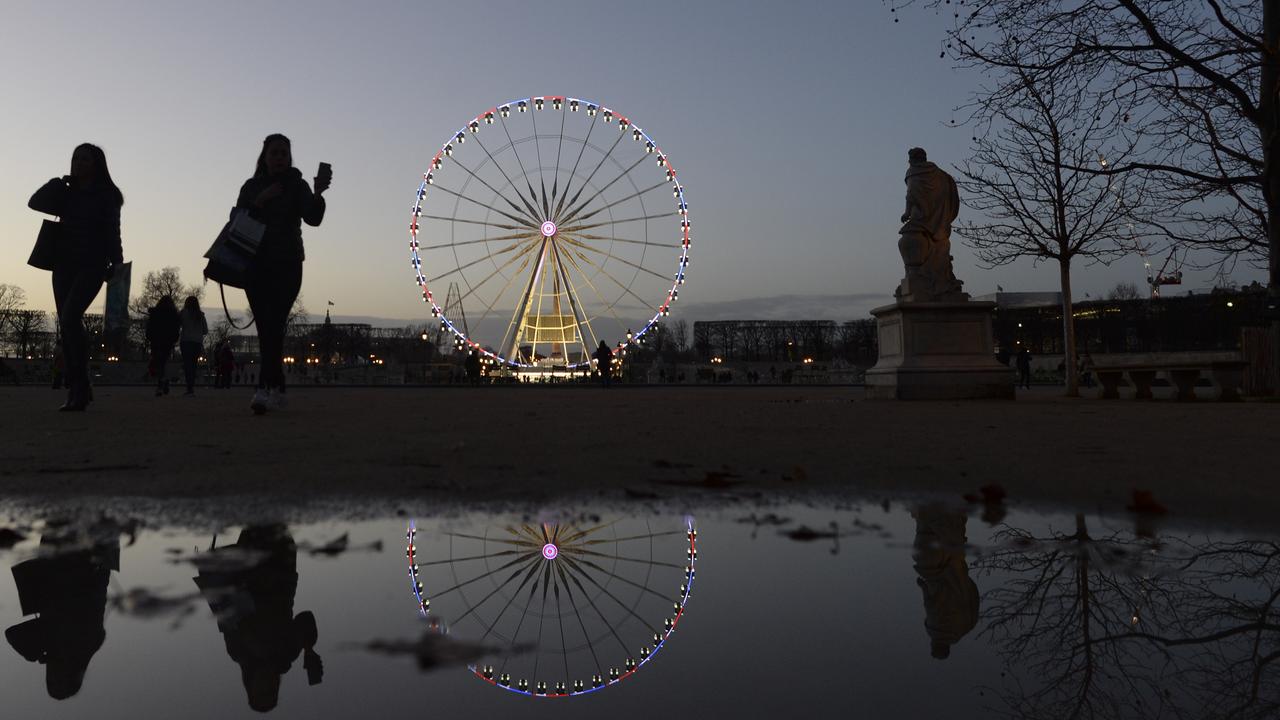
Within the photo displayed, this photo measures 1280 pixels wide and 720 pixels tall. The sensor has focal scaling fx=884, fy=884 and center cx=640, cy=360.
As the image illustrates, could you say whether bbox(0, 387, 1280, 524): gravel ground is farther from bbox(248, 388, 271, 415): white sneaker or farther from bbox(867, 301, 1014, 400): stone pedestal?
bbox(867, 301, 1014, 400): stone pedestal

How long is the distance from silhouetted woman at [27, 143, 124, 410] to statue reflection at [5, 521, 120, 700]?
6.87m

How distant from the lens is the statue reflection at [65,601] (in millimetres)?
1438

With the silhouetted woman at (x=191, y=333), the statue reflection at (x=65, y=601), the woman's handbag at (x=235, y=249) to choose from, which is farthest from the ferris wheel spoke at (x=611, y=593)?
the silhouetted woman at (x=191, y=333)

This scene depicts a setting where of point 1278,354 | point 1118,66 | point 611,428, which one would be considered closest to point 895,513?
point 611,428

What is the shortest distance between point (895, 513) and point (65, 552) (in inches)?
97.6

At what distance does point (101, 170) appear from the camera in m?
8.63

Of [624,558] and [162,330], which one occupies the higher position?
[162,330]

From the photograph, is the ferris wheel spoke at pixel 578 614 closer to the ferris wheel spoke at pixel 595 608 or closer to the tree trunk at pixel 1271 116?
the ferris wheel spoke at pixel 595 608

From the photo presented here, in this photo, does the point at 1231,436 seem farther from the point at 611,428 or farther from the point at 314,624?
the point at 314,624

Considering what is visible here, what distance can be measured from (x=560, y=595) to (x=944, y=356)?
1380 cm

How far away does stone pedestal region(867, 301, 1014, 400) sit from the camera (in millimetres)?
14367

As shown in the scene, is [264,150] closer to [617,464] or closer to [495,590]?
[617,464]

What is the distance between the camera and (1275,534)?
8.39 ft

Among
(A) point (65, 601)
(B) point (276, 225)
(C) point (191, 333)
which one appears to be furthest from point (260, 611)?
(C) point (191, 333)
